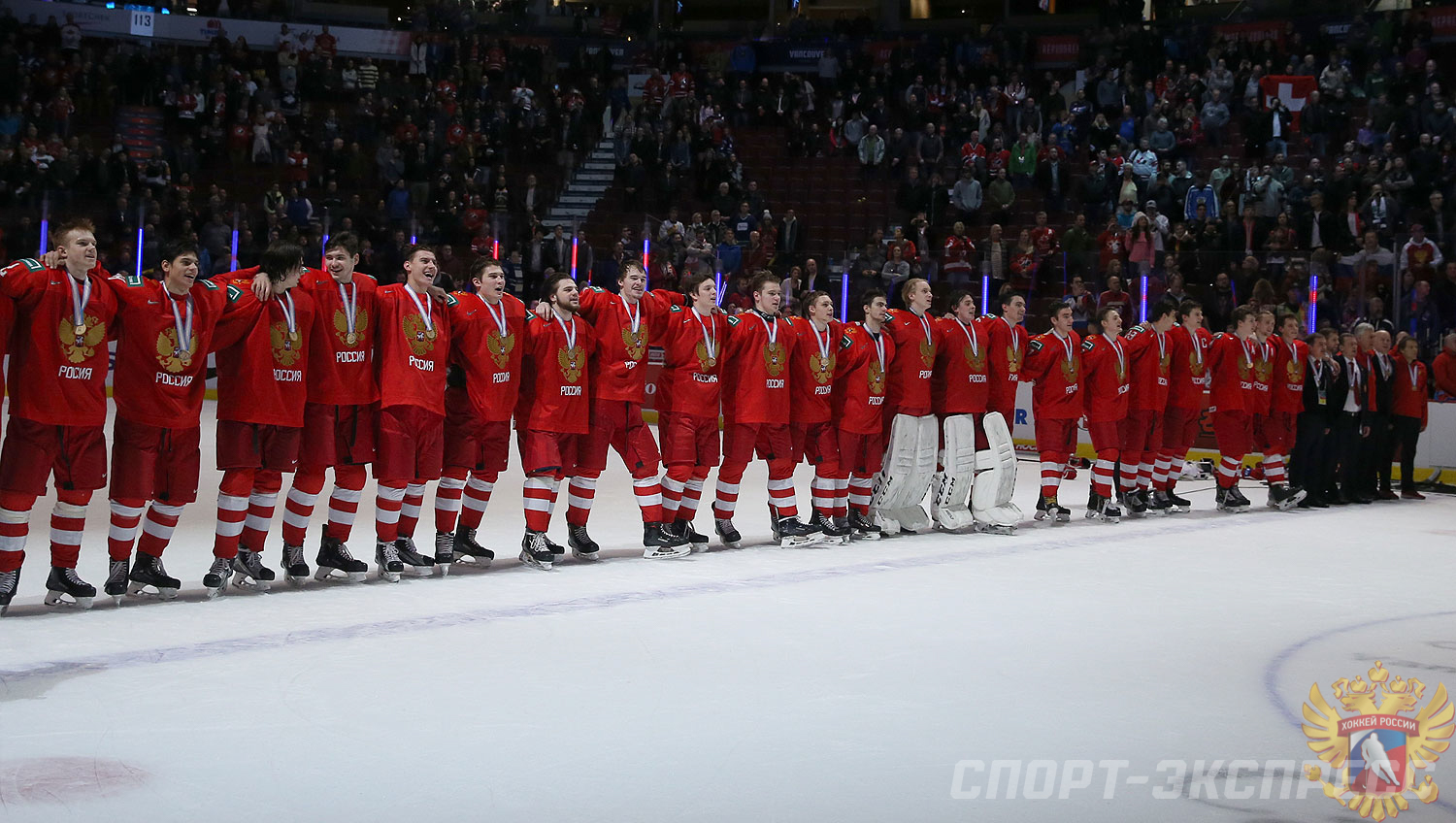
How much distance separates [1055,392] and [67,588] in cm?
667

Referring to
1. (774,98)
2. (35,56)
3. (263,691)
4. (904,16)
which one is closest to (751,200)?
(774,98)

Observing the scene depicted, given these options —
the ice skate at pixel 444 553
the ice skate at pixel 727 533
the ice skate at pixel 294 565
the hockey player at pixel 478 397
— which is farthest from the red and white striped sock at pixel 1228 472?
the ice skate at pixel 294 565

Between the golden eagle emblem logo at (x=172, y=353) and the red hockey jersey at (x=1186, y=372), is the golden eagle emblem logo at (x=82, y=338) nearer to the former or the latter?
the golden eagle emblem logo at (x=172, y=353)

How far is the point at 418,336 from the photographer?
681cm

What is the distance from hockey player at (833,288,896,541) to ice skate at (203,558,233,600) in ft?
12.8

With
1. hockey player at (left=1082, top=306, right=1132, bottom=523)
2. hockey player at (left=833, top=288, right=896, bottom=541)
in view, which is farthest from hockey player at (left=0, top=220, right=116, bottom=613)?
hockey player at (left=1082, top=306, right=1132, bottom=523)

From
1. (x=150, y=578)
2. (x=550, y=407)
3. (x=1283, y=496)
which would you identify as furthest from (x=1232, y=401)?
(x=150, y=578)

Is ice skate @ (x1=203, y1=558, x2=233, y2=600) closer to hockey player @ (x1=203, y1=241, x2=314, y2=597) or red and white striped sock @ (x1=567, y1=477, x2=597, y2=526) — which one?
hockey player @ (x1=203, y1=241, x2=314, y2=597)

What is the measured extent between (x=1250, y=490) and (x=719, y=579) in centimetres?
774

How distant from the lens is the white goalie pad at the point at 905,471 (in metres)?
9.06

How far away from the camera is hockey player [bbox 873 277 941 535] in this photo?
904 cm

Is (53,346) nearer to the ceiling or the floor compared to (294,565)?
nearer to the ceiling

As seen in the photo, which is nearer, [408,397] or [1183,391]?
[408,397]

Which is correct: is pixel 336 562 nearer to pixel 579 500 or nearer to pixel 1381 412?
pixel 579 500
